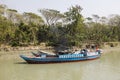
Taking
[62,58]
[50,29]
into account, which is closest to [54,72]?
[62,58]

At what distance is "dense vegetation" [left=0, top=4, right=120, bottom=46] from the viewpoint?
1415 inches

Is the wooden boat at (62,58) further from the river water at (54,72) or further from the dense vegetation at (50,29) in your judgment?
the dense vegetation at (50,29)

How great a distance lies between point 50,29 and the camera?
41875 mm

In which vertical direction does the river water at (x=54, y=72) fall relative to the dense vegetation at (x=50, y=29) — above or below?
below

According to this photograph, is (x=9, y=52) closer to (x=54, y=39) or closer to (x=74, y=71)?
(x=54, y=39)

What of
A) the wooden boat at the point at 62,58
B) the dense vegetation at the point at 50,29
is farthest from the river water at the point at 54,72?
the dense vegetation at the point at 50,29

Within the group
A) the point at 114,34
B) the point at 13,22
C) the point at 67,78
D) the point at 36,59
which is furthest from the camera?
the point at 114,34

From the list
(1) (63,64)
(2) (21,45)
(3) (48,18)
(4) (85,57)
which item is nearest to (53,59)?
(1) (63,64)

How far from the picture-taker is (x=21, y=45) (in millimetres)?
35688

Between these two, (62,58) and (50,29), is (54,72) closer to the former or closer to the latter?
(62,58)

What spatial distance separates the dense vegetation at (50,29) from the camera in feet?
118

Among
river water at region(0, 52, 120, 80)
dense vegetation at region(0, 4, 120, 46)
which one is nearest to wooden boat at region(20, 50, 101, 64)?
river water at region(0, 52, 120, 80)

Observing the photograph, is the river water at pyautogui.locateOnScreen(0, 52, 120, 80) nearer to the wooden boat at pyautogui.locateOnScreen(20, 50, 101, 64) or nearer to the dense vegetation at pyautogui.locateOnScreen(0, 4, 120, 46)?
the wooden boat at pyautogui.locateOnScreen(20, 50, 101, 64)

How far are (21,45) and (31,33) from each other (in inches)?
120
